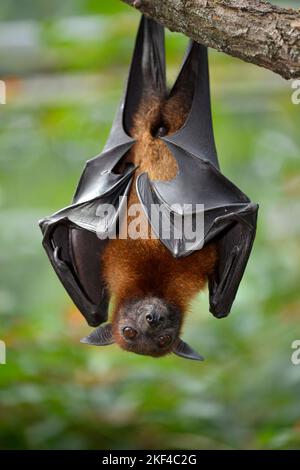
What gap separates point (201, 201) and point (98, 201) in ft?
2.17

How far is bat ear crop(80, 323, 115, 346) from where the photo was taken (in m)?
5.82

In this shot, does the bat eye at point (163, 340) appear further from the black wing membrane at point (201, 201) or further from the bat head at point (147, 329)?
the black wing membrane at point (201, 201)

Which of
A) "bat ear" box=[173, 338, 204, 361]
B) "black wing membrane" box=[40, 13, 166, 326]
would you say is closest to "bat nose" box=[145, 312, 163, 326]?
"bat ear" box=[173, 338, 204, 361]

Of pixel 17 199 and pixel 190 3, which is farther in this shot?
pixel 17 199

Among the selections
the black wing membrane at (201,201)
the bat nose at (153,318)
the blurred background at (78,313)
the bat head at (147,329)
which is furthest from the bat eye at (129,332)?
the blurred background at (78,313)

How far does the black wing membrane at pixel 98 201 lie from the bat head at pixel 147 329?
22cm

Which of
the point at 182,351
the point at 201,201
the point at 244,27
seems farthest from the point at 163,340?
the point at 244,27

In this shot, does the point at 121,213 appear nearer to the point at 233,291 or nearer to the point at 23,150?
the point at 233,291

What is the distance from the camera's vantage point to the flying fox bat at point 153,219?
17.5 feet

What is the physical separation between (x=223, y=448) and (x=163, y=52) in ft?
10.2

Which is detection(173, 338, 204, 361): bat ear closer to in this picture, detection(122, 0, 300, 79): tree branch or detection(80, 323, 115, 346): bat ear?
detection(80, 323, 115, 346): bat ear

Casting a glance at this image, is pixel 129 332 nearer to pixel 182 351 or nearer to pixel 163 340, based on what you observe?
pixel 163 340

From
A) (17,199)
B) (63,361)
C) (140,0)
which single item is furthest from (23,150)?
(140,0)

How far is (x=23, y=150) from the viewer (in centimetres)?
1138
